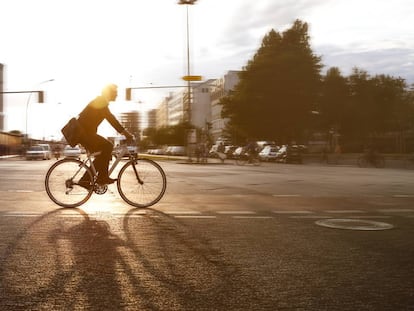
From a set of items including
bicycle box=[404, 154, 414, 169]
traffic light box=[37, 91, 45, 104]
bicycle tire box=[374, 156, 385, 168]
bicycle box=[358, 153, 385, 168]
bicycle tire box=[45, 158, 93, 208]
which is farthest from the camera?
traffic light box=[37, 91, 45, 104]

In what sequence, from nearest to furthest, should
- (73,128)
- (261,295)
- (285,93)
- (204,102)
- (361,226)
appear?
(261,295) → (361,226) → (73,128) → (285,93) → (204,102)

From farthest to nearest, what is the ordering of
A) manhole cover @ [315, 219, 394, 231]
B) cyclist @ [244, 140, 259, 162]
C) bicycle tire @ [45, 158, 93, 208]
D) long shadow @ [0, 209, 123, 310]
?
cyclist @ [244, 140, 259, 162]
bicycle tire @ [45, 158, 93, 208]
manhole cover @ [315, 219, 394, 231]
long shadow @ [0, 209, 123, 310]

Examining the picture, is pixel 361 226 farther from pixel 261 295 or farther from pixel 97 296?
pixel 97 296

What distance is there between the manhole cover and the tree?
45722 mm

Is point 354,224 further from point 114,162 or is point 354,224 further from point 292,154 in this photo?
point 292,154

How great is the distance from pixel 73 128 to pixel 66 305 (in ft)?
15.9

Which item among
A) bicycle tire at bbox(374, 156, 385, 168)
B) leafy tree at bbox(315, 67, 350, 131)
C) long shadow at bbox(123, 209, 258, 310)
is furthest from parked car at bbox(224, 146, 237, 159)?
long shadow at bbox(123, 209, 258, 310)

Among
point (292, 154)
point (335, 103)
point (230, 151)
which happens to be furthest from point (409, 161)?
point (335, 103)

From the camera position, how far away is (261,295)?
Answer: 11.5ft

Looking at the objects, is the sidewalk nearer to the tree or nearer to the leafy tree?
the tree

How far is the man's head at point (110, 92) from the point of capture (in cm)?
803

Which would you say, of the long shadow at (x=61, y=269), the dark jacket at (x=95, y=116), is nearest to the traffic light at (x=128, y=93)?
the dark jacket at (x=95, y=116)

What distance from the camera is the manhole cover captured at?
643cm

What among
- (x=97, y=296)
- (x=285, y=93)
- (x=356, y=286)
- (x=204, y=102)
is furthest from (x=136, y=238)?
(x=204, y=102)
